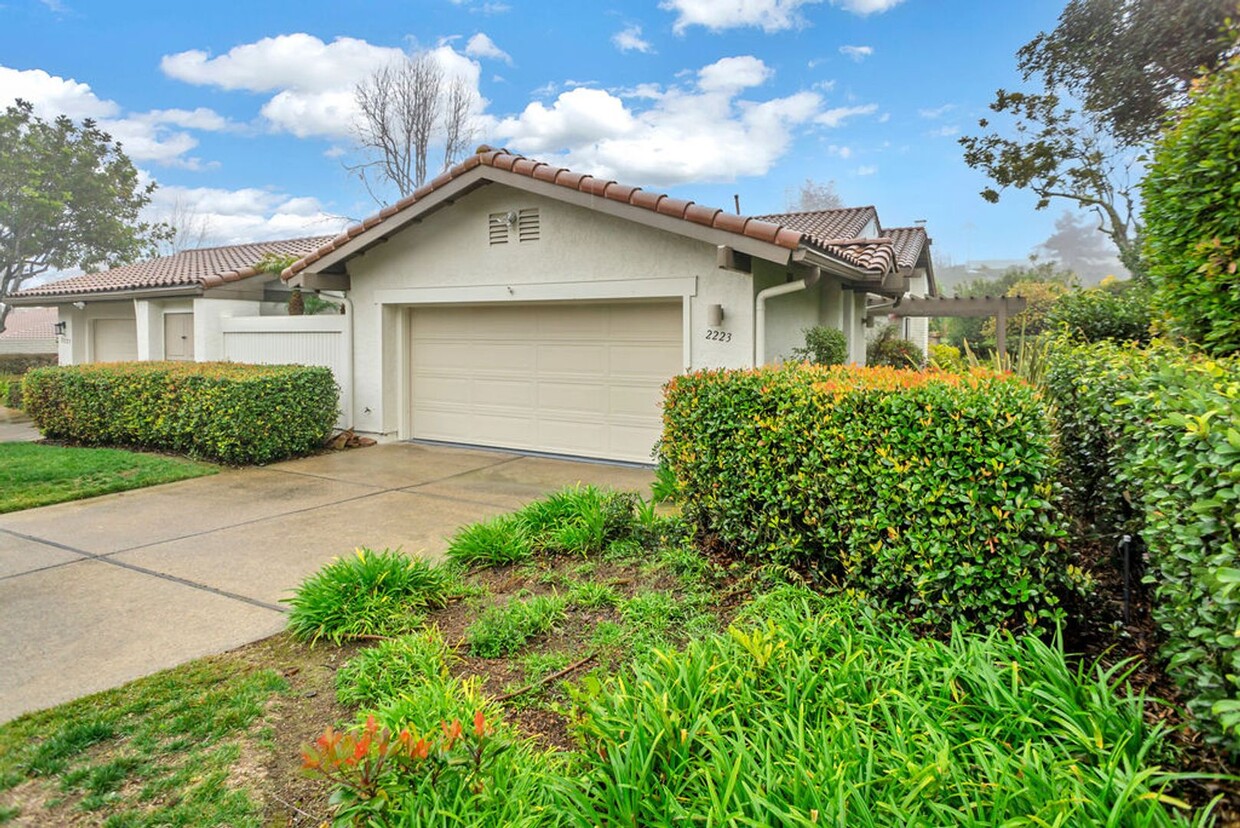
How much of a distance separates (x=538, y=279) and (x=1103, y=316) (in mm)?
6578

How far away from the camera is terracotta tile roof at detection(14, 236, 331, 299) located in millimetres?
15027

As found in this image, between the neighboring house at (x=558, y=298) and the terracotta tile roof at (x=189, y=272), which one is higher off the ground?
the terracotta tile roof at (x=189, y=272)

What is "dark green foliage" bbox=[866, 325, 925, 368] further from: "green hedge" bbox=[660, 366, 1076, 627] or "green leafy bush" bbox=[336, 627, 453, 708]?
"green leafy bush" bbox=[336, 627, 453, 708]

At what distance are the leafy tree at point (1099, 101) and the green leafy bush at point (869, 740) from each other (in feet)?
49.6

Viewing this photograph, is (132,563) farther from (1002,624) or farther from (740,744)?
(1002,624)

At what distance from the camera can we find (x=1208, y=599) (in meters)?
2.17

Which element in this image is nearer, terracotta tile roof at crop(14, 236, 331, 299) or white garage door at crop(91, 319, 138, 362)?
terracotta tile roof at crop(14, 236, 331, 299)

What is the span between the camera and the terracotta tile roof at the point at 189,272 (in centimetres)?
1503

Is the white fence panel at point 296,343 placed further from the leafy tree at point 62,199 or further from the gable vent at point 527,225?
the leafy tree at point 62,199

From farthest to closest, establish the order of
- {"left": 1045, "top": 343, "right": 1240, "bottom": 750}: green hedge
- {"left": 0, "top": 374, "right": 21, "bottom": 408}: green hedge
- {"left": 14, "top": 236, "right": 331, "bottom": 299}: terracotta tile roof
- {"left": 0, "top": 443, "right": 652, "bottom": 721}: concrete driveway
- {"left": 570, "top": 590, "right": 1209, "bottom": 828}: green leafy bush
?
{"left": 0, "top": 374, "right": 21, "bottom": 408}: green hedge → {"left": 14, "top": 236, "right": 331, "bottom": 299}: terracotta tile roof → {"left": 0, "top": 443, "right": 652, "bottom": 721}: concrete driveway → {"left": 570, "top": 590, "right": 1209, "bottom": 828}: green leafy bush → {"left": 1045, "top": 343, "right": 1240, "bottom": 750}: green hedge

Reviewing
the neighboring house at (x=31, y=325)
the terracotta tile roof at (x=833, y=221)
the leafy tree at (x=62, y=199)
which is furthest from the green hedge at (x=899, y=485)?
the neighboring house at (x=31, y=325)

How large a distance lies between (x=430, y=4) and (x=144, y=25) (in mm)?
7156

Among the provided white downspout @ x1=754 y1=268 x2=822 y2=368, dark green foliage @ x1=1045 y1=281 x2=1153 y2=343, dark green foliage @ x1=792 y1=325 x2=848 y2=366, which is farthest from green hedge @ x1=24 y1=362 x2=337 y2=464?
dark green foliage @ x1=1045 y1=281 x2=1153 y2=343

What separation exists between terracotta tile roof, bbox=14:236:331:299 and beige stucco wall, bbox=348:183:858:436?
467 centimetres
